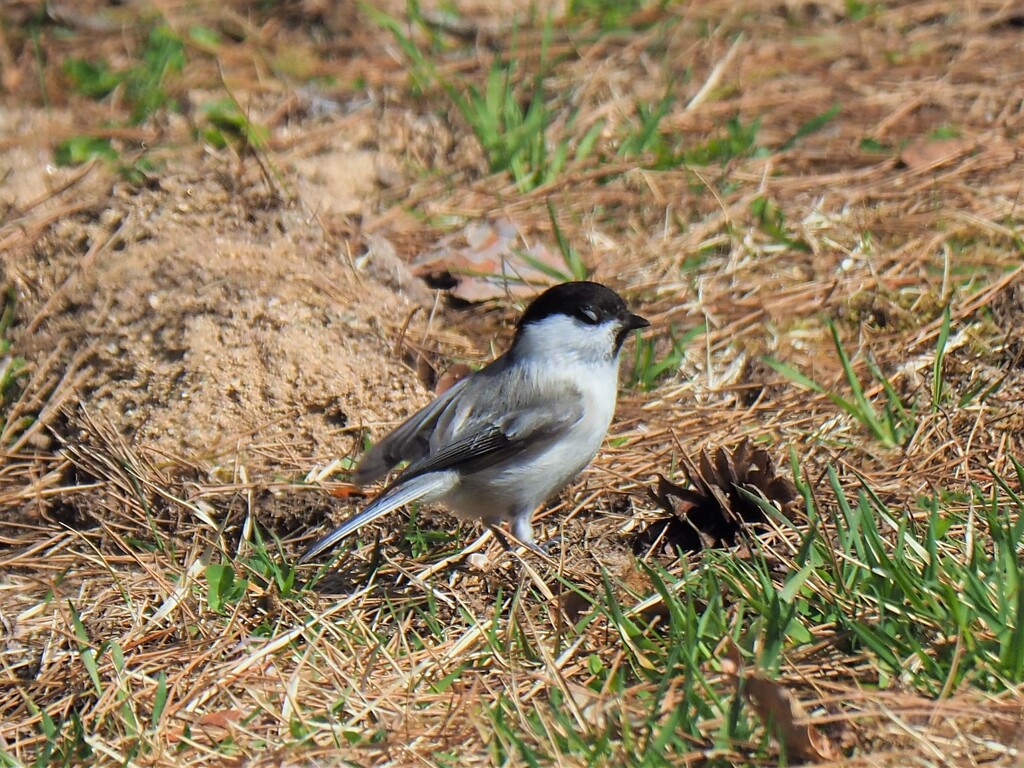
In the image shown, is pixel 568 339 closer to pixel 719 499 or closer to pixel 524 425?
pixel 524 425

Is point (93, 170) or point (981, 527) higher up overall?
point (93, 170)

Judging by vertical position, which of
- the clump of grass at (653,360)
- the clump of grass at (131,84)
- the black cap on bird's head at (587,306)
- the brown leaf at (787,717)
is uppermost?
the clump of grass at (131,84)

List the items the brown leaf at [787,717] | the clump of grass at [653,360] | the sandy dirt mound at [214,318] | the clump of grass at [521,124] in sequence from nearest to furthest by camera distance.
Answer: the brown leaf at [787,717], the sandy dirt mound at [214,318], the clump of grass at [653,360], the clump of grass at [521,124]

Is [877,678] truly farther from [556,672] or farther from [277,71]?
[277,71]

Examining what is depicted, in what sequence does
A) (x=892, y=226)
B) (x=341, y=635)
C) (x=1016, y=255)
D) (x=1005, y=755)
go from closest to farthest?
(x=1005, y=755) → (x=341, y=635) → (x=1016, y=255) → (x=892, y=226)

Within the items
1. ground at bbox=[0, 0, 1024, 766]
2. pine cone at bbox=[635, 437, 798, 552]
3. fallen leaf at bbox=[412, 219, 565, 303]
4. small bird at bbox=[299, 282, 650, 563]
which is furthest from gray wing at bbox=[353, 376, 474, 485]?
fallen leaf at bbox=[412, 219, 565, 303]

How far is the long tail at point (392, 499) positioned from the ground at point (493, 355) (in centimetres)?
15

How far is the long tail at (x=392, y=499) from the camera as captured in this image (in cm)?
318

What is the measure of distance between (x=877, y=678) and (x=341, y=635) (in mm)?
1249

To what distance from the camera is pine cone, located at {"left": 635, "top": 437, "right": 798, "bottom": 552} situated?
3.21m

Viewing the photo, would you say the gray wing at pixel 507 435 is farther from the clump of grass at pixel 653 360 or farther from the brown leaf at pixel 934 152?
the brown leaf at pixel 934 152

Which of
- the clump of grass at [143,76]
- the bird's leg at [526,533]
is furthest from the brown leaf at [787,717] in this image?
the clump of grass at [143,76]

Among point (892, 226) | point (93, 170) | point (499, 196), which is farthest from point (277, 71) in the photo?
point (892, 226)

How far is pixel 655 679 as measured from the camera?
8.49ft
